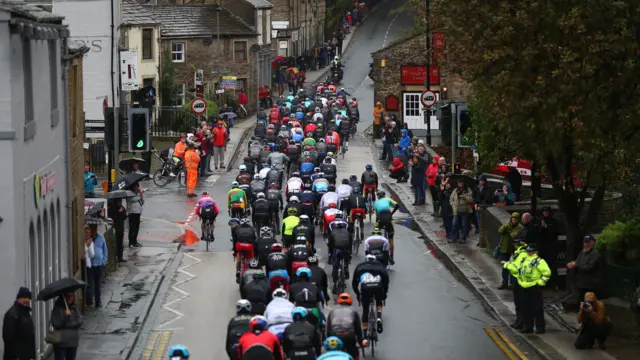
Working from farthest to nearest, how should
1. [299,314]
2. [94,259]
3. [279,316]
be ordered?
[94,259]
[279,316]
[299,314]

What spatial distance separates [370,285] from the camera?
23.9 metres

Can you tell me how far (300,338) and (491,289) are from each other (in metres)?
10.7

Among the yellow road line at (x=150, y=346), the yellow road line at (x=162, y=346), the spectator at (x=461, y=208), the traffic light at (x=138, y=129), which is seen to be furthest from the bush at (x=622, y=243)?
the traffic light at (x=138, y=129)

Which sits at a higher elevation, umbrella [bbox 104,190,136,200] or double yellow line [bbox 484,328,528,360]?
umbrella [bbox 104,190,136,200]

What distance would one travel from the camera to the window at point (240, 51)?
76250mm

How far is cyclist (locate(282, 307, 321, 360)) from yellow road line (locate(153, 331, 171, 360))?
4508 millimetres

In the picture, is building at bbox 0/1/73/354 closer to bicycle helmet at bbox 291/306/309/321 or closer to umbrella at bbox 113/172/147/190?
bicycle helmet at bbox 291/306/309/321

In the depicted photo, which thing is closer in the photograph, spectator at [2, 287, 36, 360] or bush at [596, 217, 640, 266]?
spectator at [2, 287, 36, 360]

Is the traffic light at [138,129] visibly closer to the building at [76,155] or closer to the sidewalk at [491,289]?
the building at [76,155]

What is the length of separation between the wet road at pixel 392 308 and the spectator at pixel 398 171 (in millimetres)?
5938

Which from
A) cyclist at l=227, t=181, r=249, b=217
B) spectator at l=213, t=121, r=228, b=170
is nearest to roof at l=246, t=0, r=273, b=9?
spectator at l=213, t=121, r=228, b=170

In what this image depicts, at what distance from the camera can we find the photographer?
75.7ft

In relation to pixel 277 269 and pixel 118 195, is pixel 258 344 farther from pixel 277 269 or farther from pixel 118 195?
pixel 118 195

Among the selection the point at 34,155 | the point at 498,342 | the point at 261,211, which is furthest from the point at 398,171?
the point at 34,155
